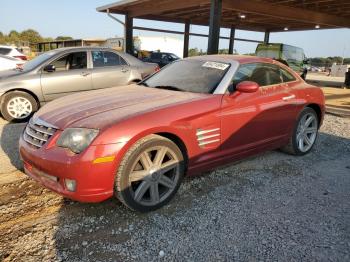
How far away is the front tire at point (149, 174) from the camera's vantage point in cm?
289

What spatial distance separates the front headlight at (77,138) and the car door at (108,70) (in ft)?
14.8

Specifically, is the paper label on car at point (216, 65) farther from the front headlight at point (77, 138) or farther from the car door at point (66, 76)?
the car door at point (66, 76)

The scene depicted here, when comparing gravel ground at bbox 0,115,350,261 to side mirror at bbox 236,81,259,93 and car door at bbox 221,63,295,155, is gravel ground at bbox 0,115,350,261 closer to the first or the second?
car door at bbox 221,63,295,155

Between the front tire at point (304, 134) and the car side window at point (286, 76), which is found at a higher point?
the car side window at point (286, 76)

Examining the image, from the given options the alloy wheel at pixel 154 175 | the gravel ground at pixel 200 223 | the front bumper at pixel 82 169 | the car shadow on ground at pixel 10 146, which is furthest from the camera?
the car shadow on ground at pixel 10 146

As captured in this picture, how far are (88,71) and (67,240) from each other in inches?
200

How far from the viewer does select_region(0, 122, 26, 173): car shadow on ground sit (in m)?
4.18

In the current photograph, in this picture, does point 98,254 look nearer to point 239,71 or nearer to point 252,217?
point 252,217

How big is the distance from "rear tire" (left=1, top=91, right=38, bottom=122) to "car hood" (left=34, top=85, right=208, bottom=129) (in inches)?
129

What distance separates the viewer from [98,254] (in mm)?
2494

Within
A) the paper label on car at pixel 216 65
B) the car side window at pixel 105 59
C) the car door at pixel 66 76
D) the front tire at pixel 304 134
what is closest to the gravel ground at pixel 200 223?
the front tire at pixel 304 134

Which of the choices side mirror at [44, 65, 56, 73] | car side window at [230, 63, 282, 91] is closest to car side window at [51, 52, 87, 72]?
side mirror at [44, 65, 56, 73]

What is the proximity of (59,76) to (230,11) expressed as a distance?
13.0 metres

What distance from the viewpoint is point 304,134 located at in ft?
16.4
